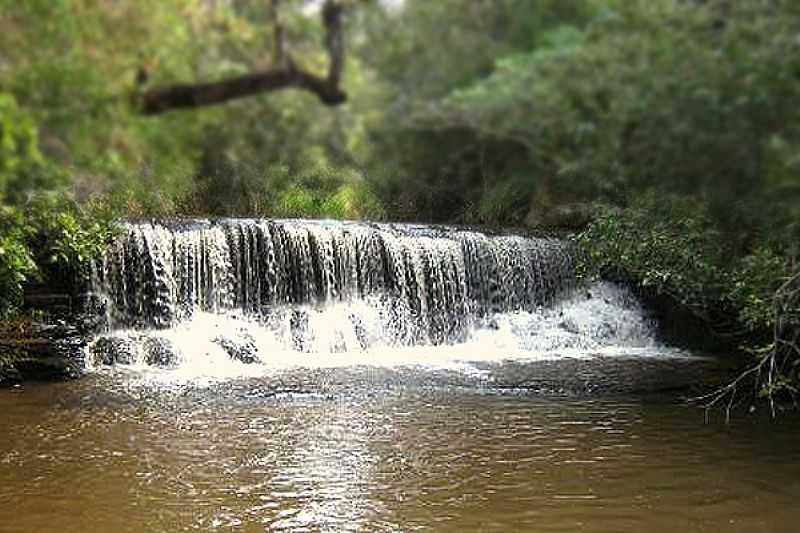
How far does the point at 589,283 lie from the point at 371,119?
39.6ft

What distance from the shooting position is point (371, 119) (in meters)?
2.99

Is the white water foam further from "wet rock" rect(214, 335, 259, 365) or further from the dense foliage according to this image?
the dense foliage

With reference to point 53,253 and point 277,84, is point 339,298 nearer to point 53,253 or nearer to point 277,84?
point 53,253

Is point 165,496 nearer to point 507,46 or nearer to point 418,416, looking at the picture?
point 418,416

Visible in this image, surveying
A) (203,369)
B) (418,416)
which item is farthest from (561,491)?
(203,369)

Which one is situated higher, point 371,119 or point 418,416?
point 371,119

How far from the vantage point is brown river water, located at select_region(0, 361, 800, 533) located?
5641 mm

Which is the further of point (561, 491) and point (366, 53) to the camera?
point (561, 491)

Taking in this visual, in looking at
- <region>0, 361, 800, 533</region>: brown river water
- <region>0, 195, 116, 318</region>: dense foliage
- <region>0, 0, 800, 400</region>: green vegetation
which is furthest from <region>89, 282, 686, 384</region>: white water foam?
<region>0, 0, 800, 400</region>: green vegetation

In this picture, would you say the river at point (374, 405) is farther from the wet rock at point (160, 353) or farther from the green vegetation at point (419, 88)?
the green vegetation at point (419, 88)

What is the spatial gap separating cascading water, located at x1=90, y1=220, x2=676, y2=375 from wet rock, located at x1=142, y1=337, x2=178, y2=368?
14mm

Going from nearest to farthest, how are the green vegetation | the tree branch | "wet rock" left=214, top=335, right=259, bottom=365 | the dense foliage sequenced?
1. the green vegetation
2. the tree branch
3. the dense foliage
4. "wet rock" left=214, top=335, right=259, bottom=365

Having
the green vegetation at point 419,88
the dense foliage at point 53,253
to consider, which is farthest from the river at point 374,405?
the green vegetation at point 419,88

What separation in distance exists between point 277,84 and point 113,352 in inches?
344
